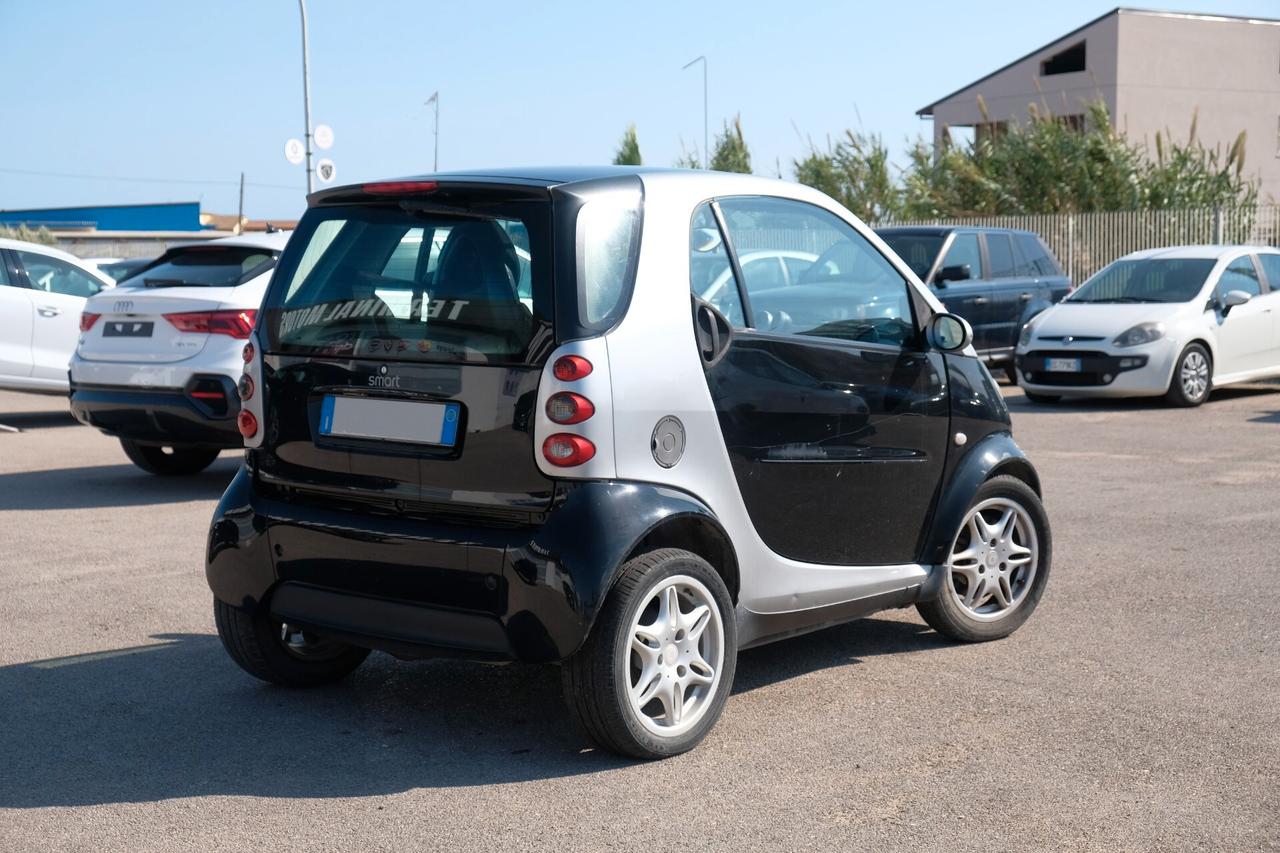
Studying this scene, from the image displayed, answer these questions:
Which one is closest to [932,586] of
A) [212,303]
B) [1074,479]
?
[1074,479]

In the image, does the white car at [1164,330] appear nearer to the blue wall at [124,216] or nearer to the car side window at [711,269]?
the car side window at [711,269]

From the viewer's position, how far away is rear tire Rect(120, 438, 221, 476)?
10.8 meters

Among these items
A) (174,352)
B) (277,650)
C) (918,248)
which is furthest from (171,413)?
(918,248)

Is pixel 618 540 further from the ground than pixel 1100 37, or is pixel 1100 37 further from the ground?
pixel 1100 37

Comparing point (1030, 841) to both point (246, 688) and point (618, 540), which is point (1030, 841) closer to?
point (618, 540)

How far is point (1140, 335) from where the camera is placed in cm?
1491

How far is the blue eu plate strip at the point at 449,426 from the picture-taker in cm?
444

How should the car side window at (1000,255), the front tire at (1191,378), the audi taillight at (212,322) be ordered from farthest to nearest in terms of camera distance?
the car side window at (1000,255)
the front tire at (1191,378)
the audi taillight at (212,322)

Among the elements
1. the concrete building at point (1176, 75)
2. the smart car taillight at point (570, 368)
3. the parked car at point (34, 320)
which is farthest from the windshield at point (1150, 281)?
the concrete building at point (1176, 75)

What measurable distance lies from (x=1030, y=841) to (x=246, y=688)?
112 inches

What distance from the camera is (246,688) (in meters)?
5.37

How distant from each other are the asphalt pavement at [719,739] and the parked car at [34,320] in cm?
736

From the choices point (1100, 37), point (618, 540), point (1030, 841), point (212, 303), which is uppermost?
point (1100, 37)

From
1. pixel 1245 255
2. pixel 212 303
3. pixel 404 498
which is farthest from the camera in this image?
pixel 1245 255
